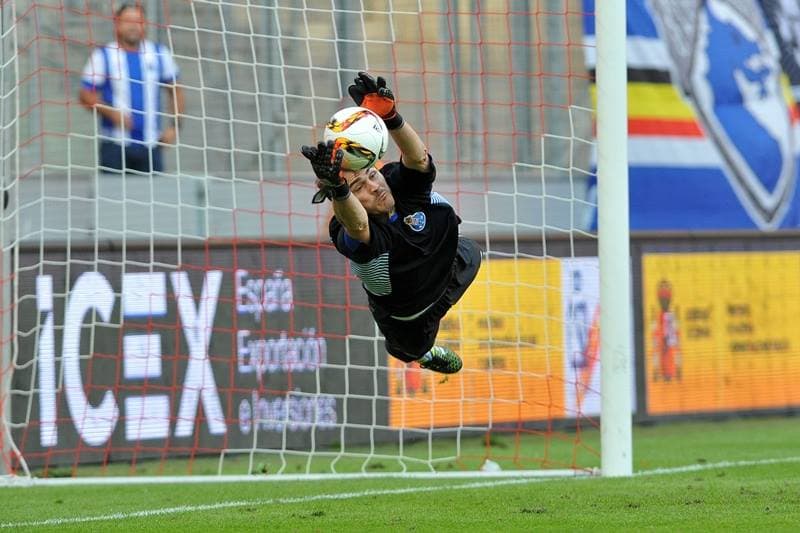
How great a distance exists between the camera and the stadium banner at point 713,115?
44.0ft

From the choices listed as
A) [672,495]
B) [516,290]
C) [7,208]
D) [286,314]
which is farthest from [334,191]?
[516,290]

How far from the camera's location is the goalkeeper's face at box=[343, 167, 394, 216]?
7047 mm

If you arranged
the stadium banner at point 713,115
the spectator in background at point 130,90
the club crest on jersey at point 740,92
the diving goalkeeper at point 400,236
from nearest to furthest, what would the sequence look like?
the diving goalkeeper at point 400,236, the spectator in background at point 130,90, the stadium banner at point 713,115, the club crest on jersey at point 740,92

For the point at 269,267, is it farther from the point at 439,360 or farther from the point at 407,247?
the point at 407,247

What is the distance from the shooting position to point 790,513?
6875 mm

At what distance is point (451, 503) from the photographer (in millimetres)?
Answer: 7547

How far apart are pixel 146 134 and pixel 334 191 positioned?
5.09 meters

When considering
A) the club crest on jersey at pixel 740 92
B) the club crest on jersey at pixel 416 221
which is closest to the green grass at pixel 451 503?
the club crest on jersey at pixel 416 221

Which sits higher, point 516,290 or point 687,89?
point 687,89

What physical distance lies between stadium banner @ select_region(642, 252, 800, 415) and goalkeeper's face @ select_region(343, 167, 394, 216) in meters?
5.83

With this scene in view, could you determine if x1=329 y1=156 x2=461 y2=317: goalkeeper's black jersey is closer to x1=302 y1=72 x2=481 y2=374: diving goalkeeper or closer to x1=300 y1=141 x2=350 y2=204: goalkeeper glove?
x1=302 y1=72 x2=481 y2=374: diving goalkeeper

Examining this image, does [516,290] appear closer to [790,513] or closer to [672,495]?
[672,495]

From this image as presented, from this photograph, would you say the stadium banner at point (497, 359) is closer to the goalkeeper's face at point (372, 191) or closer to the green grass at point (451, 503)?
the green grass at point (451, 503)

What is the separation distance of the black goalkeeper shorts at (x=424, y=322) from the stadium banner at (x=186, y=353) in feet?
9.07
